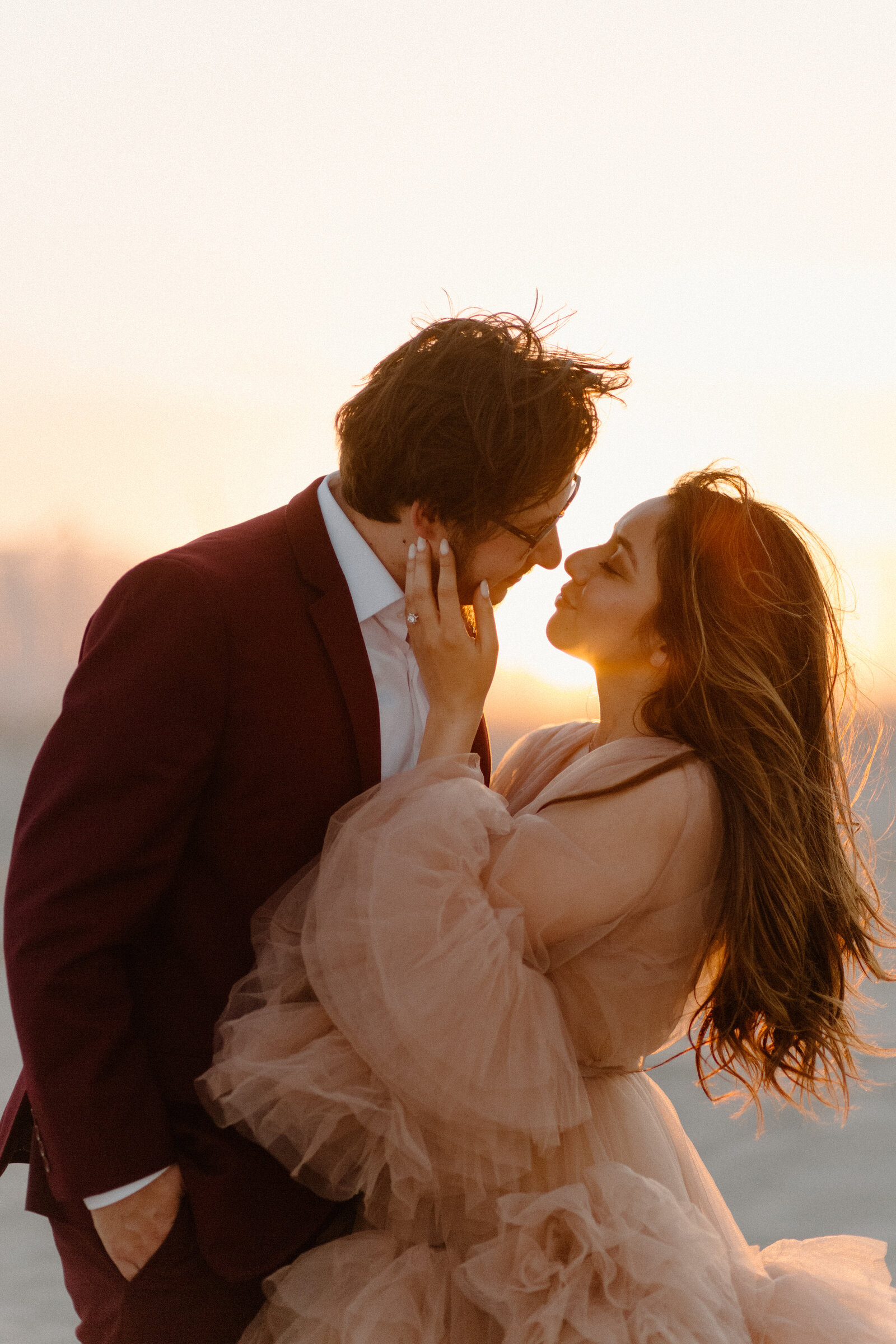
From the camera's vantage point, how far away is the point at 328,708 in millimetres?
1677

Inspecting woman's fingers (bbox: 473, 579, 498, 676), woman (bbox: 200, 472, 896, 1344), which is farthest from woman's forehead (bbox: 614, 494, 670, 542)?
woman's fingers (bbox: 473, 579, 498, 676)

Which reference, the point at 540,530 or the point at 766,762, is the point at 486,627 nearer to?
the point at 540,530

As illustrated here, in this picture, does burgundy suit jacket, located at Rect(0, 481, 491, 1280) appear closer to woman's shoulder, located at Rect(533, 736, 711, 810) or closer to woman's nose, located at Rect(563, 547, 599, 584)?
woman's shoulder, located at Rect(533, 736, 711, 810)

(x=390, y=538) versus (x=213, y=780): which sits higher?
(x=390, y=538)

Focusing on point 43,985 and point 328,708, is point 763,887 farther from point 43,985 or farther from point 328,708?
point 43,985

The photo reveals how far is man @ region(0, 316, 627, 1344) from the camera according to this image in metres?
1.52

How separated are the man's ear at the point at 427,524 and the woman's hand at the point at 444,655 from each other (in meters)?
0.01

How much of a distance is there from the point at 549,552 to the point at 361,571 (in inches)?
12.5

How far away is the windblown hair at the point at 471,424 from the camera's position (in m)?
1.73

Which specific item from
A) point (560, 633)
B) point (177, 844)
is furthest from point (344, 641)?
point (560, 633)

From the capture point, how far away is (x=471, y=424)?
171cm

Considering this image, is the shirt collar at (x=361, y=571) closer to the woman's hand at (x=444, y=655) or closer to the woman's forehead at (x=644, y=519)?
the woman's hand at (x=444, y=655)

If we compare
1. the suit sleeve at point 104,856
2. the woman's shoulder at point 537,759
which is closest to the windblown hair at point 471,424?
the suit sleeve at point 104,856

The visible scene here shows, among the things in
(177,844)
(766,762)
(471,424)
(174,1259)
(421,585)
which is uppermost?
(471,424)
